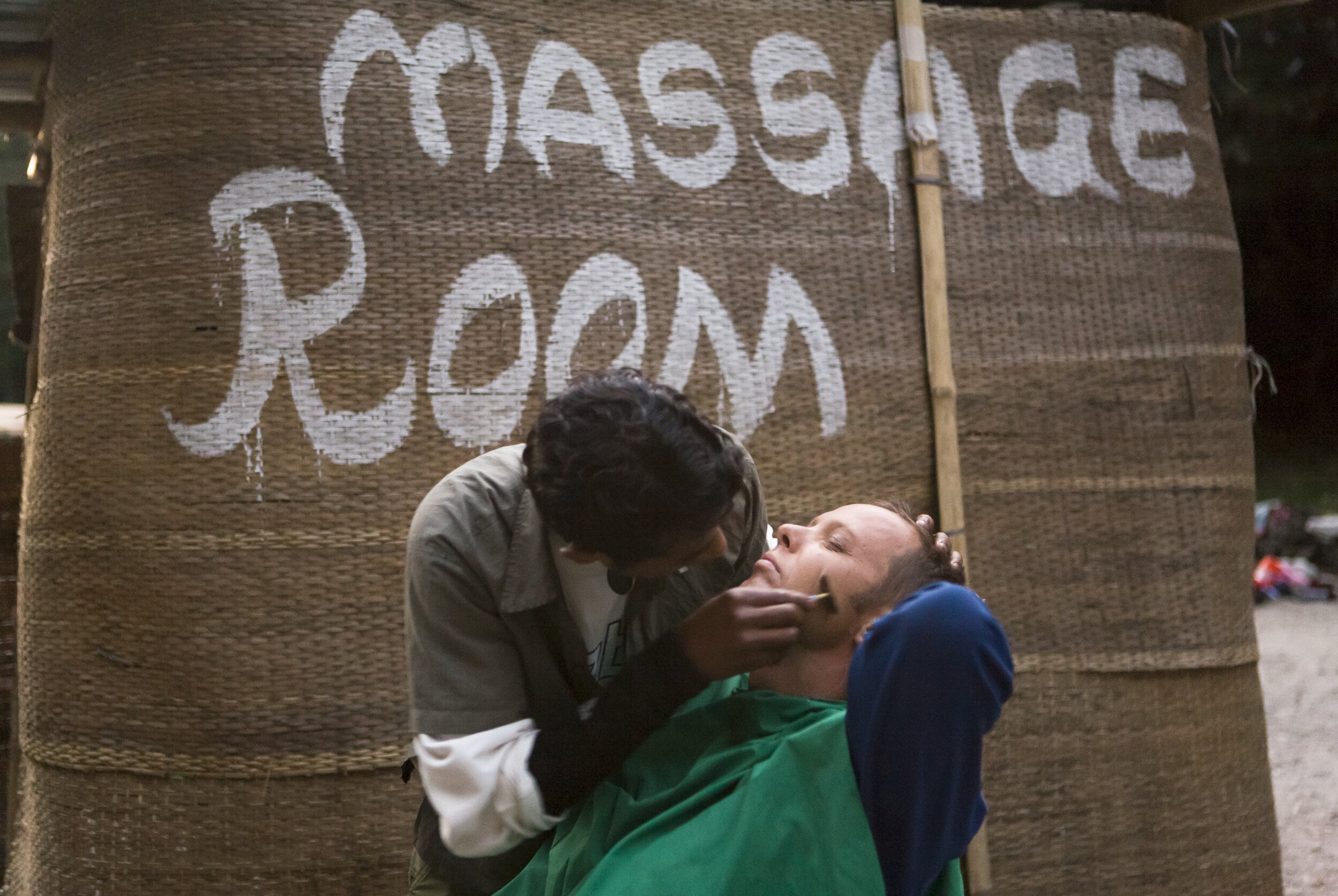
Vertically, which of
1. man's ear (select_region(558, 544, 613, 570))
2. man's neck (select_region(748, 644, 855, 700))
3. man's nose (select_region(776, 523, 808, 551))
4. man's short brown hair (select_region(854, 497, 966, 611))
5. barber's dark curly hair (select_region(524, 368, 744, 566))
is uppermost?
barber's dark curly hair (select_region(524, 368, 744, 566))

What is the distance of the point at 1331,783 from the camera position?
4512 mm

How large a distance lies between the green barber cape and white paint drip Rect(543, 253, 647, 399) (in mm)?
1345

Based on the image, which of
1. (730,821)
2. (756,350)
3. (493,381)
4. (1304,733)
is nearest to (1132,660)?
(756,350)

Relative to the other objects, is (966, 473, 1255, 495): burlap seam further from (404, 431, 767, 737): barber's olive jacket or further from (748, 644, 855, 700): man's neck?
(404, 431, 767, 737): barber's olive jacket

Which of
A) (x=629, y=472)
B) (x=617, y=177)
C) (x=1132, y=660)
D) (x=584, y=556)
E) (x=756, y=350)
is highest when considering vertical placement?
(x=617, y=177)

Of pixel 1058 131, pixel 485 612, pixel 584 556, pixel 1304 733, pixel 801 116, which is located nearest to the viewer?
pixel 584 556

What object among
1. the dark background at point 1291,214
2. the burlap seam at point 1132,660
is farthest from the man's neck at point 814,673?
the dark background at point 1291,214

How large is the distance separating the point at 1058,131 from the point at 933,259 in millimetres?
576

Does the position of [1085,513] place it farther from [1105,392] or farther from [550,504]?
[550,504]

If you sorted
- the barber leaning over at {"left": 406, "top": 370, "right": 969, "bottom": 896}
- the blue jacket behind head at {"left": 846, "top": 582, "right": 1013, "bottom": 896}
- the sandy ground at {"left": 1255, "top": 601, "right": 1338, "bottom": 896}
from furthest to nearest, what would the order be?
the sandy ground at {"left": 1255, "top": 601, "right": 1338, "bottom": 896} → the barber leaning over at {"left": 406, "top": 370, "right": 969, "bottom": 896} → the blue jacket behind head at {"left": 846, "top": 582, "right": 1013, "bottom": 896}

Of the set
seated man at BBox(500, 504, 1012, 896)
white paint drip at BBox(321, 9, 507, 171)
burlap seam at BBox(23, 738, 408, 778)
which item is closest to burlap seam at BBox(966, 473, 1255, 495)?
seated man at BBox(500, 504, 1012, 896)

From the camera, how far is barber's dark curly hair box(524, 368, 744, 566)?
1.30m

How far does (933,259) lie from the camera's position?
3010 mm

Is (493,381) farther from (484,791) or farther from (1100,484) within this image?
(1100,484)
